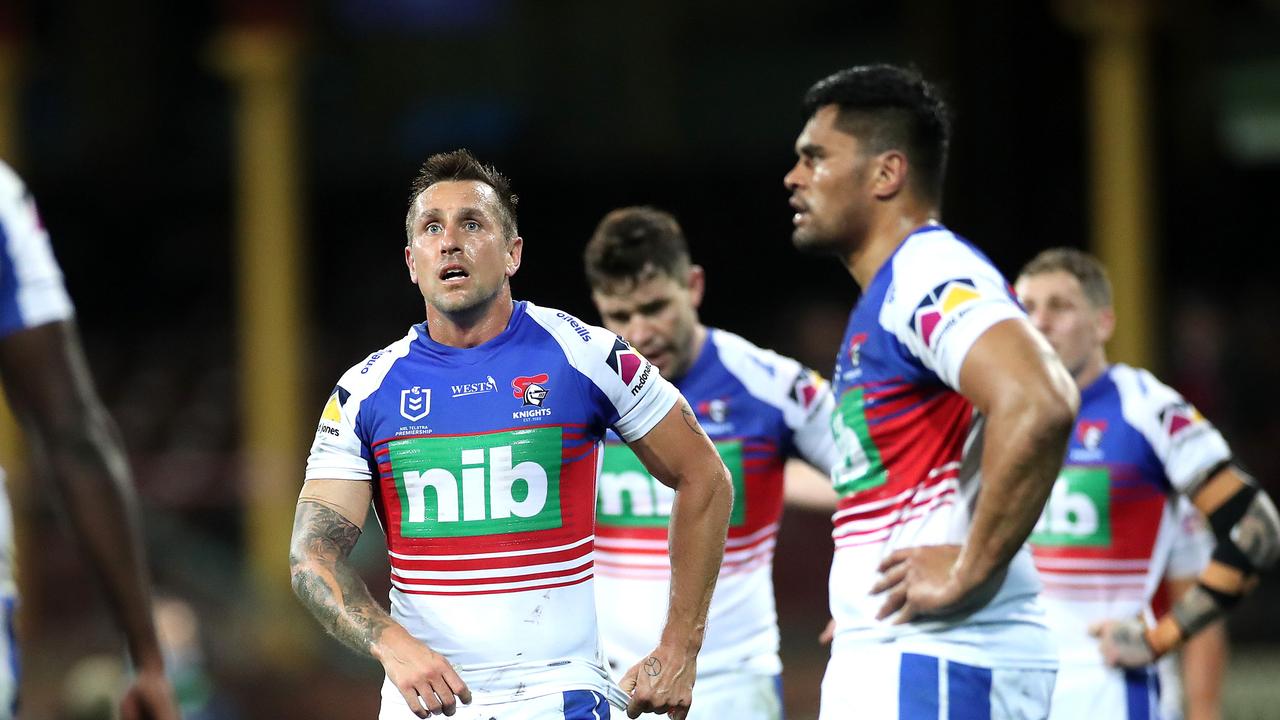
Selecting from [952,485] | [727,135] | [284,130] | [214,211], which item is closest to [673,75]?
[727,135]

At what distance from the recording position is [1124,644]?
5.20 metres

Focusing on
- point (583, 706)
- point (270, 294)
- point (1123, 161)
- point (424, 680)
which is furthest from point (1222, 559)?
point (270, 294)

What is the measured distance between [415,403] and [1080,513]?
246 cm

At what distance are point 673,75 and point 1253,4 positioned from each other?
743 centimetres

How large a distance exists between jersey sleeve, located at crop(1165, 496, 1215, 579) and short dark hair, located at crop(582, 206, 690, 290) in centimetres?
192

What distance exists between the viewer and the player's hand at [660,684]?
12.3ft

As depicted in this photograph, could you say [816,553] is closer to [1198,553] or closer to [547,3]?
[1198,553]

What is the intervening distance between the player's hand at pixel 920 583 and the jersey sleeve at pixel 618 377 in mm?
662

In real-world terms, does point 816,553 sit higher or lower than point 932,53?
lower

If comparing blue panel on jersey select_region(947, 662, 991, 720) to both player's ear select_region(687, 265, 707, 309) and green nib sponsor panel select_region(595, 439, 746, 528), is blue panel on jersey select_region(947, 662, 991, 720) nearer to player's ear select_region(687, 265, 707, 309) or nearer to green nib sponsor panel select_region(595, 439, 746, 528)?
green nib sponsor panel select_region(595, 439, 746, 528)

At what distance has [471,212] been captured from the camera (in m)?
3.89

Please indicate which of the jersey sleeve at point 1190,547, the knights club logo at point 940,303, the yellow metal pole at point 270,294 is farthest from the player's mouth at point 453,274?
the yellow metal pole at point 270,294

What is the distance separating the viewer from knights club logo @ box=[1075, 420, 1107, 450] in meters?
5.38

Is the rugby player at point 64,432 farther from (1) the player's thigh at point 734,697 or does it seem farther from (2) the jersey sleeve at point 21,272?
(1) the player's thigh at point 734,697
